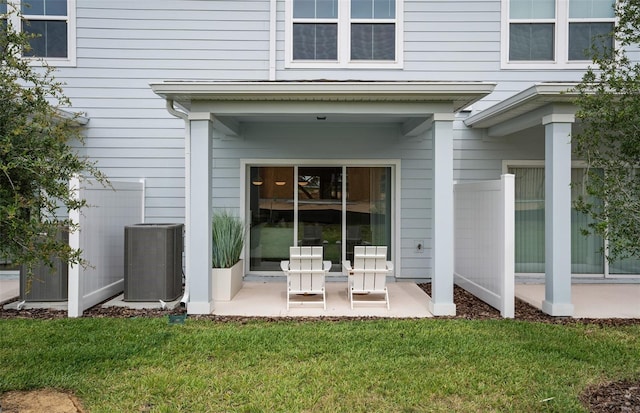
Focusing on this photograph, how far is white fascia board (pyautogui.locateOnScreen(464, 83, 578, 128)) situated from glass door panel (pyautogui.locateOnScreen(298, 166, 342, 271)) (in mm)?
A: 2742

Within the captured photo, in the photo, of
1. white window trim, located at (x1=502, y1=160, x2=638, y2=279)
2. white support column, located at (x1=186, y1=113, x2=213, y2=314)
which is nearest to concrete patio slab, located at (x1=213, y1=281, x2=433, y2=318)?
white support column, located at (x1=186, y1=113, x2=213, y2=314)

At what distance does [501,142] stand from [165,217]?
6474mm

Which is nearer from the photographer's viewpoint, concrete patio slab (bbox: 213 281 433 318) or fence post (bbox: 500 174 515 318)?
fence post (bbox: 500 174 515 318)

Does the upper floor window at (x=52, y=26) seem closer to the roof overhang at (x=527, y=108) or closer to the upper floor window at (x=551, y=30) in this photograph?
the roof overhang at (x=527, y=108)

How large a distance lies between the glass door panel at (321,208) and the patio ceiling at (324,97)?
2281 mm

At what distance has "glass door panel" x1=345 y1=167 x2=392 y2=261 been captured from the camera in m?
8.31

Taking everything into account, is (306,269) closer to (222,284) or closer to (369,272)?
(369,272)

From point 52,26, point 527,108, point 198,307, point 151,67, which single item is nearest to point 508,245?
point 527,108

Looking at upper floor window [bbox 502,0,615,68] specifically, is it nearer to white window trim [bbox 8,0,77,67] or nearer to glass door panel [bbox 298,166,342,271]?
glass door panel [bbox 298,166,342,271]

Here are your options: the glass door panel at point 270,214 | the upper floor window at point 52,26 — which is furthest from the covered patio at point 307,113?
the upper floor window at point 52,26

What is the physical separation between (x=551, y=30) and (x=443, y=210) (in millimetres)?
4857

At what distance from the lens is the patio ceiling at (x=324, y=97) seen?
5578 mm

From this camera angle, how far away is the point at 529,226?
8.30 meters

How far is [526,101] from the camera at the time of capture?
5.89 metres
